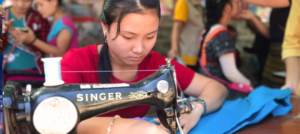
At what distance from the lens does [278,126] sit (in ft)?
3.91

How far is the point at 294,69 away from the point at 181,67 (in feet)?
2.38

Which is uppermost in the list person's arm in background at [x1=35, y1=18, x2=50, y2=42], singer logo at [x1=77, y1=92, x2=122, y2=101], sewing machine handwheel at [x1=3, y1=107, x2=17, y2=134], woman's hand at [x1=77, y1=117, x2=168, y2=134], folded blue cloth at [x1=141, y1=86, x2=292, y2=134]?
person's arm in background at [x1=35, y1=18, x2=50, y2=42]

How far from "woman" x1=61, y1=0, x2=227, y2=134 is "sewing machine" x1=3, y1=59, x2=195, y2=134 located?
9 centimetres

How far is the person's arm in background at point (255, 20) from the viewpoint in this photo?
2510mm

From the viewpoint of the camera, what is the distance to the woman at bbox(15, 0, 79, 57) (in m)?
2.21

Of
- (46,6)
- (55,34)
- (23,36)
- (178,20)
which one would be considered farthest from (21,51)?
(178,20)

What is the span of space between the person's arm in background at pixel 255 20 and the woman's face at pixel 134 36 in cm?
166

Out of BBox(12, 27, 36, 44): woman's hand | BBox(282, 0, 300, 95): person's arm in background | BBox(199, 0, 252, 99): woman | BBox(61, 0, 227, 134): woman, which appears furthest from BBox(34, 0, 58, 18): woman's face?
BBox(282, 0, 300, 95): person's arm in background

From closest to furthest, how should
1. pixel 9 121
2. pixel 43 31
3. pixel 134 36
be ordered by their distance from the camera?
pixel 9 121
pixel 134 36
pixel 43 31

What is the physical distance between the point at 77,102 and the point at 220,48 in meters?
1.51

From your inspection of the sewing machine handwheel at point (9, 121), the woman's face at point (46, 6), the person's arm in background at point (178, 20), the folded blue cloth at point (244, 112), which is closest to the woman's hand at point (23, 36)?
the woman's face at point (46, 6)

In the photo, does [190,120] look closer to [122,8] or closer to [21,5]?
[122,8]

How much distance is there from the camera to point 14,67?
231 centimetres

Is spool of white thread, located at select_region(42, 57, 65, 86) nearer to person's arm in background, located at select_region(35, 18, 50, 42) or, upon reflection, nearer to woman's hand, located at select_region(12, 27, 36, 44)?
woman's hand, located at select_region(12, 27, 36, 44)
